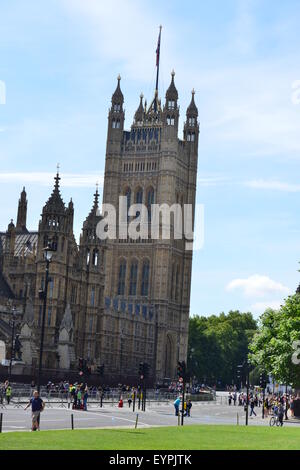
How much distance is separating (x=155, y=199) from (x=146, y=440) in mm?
117017

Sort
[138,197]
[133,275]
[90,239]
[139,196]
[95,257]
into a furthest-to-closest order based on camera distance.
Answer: [138,197] < [139,196] < [133,275] < [95,257] < [90,239]

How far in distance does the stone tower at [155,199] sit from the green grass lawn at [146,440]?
9998 cm

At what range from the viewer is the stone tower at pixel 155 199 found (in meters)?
143

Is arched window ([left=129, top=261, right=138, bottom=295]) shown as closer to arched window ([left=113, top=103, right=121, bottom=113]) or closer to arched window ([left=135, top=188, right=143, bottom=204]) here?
arched window ([left=135, top=188, right=143, bottom=204])

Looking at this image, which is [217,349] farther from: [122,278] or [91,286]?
[91,286]

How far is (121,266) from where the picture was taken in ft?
485

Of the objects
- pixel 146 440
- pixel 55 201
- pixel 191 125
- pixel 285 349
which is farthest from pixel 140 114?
pixel 146 440

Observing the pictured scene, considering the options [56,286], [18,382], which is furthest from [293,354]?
[56,286]

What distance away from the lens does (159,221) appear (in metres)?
144

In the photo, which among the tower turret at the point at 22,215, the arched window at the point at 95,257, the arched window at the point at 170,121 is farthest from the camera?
the arched window at the point at 170,121

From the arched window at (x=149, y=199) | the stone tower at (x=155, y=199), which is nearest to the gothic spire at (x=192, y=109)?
the stone tower at (x=155, y=199)

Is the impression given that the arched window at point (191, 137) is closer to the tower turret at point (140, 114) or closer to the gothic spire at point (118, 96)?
the tower turret at point (140, 114)

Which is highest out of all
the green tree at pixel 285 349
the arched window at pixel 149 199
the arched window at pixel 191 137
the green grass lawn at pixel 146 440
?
the arched window at pixel 191 137
